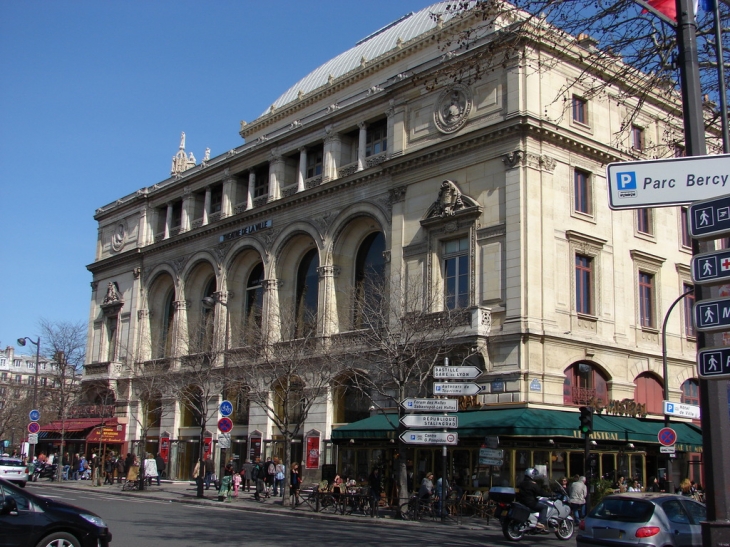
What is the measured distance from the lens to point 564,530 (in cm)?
2106

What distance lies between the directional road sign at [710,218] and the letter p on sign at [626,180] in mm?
621

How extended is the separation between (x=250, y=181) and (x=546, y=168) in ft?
66.7

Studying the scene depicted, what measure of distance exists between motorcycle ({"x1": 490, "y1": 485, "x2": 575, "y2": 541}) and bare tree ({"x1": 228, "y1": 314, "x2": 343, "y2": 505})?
13.7m

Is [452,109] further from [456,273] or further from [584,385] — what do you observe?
[584,385]

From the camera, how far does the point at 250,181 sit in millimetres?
47406

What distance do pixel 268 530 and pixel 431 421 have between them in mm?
6331

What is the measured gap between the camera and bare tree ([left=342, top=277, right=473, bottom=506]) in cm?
2981

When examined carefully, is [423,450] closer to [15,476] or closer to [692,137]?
[15,476]

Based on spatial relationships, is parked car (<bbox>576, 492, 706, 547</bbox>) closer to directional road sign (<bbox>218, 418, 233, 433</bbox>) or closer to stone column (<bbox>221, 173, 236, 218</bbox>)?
directional road sign (<bbox>218, 418, 233, 433</bbox>)

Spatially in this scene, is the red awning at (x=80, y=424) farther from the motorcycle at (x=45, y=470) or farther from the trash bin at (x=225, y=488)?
the trash bin at (x=225, y=488)

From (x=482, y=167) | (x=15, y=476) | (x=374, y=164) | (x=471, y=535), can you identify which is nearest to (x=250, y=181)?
(x=374, y=164)

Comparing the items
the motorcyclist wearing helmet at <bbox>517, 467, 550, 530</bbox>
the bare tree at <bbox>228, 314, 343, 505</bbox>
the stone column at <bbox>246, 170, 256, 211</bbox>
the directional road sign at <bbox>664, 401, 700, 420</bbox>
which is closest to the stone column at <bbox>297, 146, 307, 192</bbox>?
the stone column at <bbox>246, 170, 256, 211</bbox>

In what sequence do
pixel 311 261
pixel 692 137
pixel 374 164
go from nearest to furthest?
pixel 692 137 < pixel 374 164 < pixel 311 261

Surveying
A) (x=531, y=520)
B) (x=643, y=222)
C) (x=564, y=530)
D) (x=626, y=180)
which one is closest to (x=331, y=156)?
(x=643, y=222)
